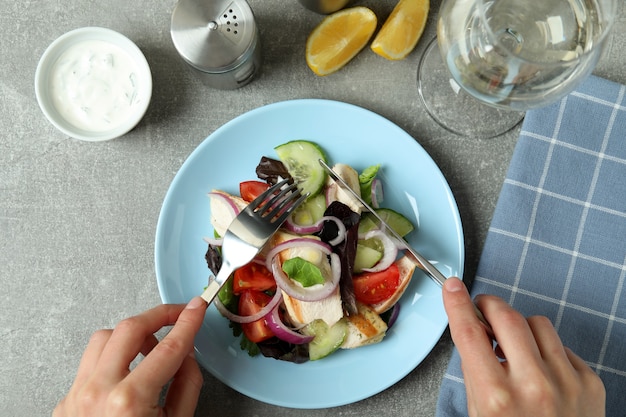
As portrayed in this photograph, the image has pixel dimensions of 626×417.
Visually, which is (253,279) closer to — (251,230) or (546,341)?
(251,230)

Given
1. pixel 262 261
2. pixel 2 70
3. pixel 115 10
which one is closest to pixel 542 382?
pixel 262 261

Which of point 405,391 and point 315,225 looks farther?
point 405,391

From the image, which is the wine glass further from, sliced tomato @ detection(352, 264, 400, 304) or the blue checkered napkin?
sliced tomato @ detection(352, 264, 400, 304)

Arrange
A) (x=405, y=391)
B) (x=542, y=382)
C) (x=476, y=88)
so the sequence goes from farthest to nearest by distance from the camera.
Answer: (x=405, y=391) < (x=476, y=88) < (x=542, y=382)

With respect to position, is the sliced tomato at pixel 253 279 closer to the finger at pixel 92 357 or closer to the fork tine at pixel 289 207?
the fork tine at pixel 289 207

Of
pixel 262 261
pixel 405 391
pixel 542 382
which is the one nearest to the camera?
pixel 542 382

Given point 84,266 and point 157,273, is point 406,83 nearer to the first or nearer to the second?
point 157,273

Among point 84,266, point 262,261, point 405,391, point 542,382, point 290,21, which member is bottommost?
point 405,391

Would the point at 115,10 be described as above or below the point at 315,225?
above
